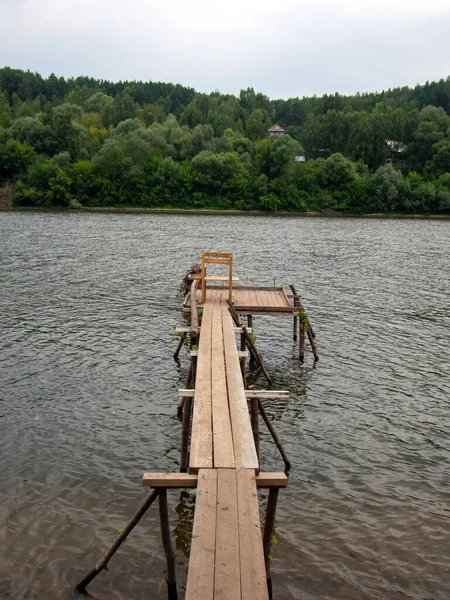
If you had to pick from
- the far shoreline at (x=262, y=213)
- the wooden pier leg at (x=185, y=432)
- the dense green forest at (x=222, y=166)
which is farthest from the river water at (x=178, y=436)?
the dense green forest at (x=222, y=166)

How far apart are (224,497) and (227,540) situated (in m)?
0.91

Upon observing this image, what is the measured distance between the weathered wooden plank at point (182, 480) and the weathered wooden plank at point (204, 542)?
0.21 m

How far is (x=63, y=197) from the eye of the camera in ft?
315

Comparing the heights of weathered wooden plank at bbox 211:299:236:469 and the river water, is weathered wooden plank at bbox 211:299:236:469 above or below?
above

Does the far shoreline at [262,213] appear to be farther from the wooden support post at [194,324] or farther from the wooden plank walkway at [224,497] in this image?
the wooden plank walkway at [224,497]

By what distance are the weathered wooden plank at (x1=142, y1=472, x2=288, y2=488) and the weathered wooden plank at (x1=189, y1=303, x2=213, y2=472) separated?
1.52 ft

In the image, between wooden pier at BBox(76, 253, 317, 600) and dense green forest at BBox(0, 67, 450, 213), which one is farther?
dense green forest at BBox(0, 67, 450, 213)

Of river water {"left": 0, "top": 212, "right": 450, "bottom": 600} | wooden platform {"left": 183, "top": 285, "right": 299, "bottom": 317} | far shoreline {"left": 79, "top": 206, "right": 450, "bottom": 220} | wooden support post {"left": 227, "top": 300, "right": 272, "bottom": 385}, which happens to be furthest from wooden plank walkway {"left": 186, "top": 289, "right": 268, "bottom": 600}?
far shoreline {"left": 79, "top": 206, "right": 450, "bottom": 220}

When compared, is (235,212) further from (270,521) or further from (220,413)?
(270,521)

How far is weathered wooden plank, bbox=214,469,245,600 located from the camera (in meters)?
6.76

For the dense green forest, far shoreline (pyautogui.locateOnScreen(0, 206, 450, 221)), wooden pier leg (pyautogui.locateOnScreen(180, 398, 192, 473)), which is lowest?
wooden pier leg (pyautogui.locateOnScreen(180, 398, 192, 473))

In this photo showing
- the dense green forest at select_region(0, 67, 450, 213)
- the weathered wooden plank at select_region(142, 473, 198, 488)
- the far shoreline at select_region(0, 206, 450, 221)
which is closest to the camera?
the weathered wooden plank at select_region(142, 473, 198, 488)

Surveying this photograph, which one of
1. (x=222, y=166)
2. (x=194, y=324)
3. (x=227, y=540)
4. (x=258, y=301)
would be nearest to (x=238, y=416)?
(x=227, y=540)

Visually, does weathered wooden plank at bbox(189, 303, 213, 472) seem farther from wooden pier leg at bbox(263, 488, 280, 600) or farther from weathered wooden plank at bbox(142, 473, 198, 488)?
wooden pier leg at bbox(263, 488, 280, 600)
